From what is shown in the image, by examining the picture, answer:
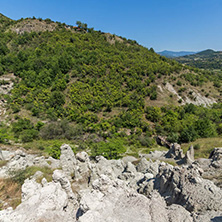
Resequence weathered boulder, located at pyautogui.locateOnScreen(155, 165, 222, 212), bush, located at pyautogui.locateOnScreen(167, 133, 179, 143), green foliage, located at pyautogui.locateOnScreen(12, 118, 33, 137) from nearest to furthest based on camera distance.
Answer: weathered boulder, located at pyautogui.locateOnScreen(155, 165, 222, 212)
bush, located at pyautogui.locateOnScreen(167, 133, 179, 143)
green foliage, located at pyautogui.locateOnScreen(12, 118, 33, 137)

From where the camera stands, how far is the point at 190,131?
31.0 m

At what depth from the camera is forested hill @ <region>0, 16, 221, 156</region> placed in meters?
35.3

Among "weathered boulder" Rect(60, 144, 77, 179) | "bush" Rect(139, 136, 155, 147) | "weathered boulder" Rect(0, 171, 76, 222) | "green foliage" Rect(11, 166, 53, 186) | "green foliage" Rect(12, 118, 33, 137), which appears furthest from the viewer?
"bush" Rect(139, 136, 155, 147)

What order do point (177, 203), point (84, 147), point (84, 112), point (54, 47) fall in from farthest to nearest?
point (54, 47) → point (84, 112) → point (84, 147) → point (177, 203)

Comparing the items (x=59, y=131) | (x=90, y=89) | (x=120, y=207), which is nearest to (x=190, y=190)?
(x=120, y=207)

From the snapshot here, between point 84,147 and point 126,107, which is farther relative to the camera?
point 126,107

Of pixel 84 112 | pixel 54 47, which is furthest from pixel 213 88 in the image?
pixel 54 47

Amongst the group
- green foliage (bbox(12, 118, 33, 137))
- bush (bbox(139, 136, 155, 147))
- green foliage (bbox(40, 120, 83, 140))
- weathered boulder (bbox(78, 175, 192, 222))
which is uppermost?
green foliage (bbox(12, 118, 33, 137))

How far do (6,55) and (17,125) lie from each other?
3960 centimetres

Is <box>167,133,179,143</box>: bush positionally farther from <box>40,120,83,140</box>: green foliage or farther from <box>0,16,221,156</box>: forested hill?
<box>40,120,83,140</box>: green foliage

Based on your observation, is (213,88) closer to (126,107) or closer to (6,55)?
(126,107)

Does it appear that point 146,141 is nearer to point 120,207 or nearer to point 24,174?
point 24,174

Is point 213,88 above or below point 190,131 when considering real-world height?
above

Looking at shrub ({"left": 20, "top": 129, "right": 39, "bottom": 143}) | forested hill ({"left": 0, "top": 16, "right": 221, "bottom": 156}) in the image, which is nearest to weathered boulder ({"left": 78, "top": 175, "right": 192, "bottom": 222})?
forested hill ({"left": 0, "top": 16, "right": 221, "bottom": 156})
